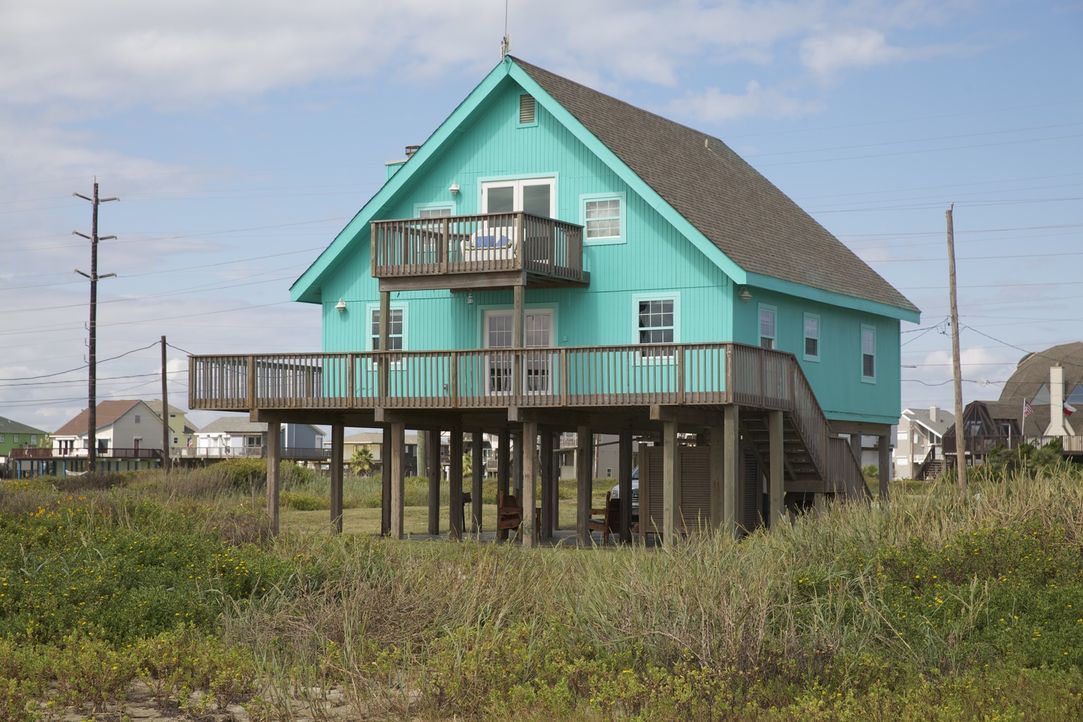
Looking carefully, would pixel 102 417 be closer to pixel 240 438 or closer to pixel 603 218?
pixel 240 438

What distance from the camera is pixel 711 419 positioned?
27938mm

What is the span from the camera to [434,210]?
32188mm

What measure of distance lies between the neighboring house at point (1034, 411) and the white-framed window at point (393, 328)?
29.9m

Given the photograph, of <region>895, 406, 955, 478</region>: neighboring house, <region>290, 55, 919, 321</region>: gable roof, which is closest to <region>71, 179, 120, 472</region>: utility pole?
<region>290, 55, 919, 321</region>: gable roof

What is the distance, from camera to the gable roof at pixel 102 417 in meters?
126

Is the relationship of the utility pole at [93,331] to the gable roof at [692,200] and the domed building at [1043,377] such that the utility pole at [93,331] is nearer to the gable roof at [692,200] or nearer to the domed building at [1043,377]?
the gable roof at [692,200]

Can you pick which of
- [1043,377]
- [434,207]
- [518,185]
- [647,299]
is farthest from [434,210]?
[1043,377]

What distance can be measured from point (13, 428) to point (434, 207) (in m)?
122

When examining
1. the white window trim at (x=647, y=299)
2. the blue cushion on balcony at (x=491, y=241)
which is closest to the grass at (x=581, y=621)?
the blue cushion on balcony at (x=491, y=241)

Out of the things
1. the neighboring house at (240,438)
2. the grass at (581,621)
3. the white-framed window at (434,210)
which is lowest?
the grass at (581,621)

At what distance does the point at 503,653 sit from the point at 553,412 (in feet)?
48.3

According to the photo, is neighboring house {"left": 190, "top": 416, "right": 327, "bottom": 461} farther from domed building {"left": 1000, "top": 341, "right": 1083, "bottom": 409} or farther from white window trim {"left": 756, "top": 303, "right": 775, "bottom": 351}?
white window trim {"left": 756, "top": 303, "right": 775, "bottom": 351}

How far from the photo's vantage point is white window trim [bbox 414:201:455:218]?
1261 inches

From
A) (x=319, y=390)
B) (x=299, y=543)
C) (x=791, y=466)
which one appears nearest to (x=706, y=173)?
(x=791, y=466)
